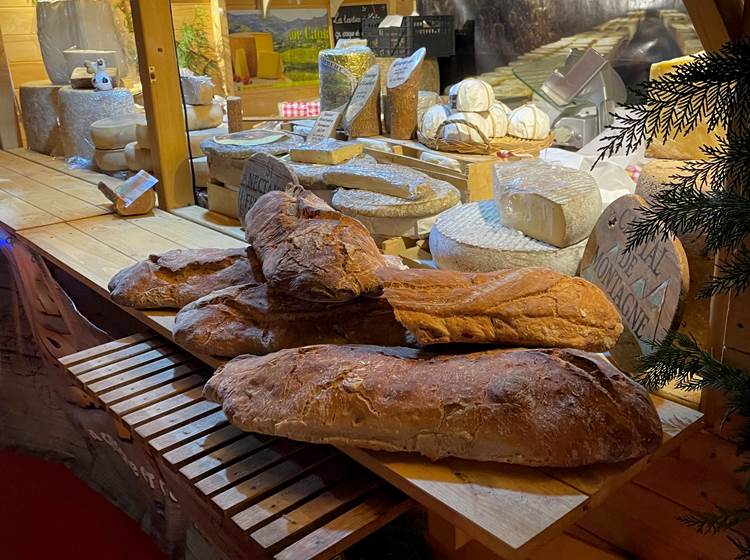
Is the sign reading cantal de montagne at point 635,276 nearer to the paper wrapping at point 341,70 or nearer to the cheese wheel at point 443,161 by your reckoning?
the cheese wheel at point 443,161

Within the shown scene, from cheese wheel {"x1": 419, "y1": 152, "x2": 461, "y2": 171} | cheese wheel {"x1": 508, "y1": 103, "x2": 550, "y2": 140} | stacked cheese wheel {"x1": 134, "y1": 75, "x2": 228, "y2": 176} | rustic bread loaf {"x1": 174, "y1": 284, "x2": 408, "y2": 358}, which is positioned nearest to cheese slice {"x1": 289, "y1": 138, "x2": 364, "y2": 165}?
cheese wheel {"x1": 419, "y1": 152, "x2": 461, "y2": 171}

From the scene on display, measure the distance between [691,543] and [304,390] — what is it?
2.21 feet

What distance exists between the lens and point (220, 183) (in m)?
2.49

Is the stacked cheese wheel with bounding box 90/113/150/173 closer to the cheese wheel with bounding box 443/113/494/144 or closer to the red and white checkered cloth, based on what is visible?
the red and white checkered cloth

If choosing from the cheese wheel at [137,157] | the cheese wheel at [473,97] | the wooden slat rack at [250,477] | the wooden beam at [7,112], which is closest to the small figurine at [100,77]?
the cheese wheel at [137,157]

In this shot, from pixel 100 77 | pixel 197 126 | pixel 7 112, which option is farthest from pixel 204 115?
pixel 7 112

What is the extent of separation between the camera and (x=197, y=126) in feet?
9.99

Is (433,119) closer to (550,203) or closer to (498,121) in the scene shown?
(498,121)

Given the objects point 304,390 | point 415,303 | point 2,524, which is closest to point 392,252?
point 415,303

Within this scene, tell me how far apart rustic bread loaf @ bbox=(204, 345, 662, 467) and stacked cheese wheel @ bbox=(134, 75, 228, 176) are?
6.15 ft

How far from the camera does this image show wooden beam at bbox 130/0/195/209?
2465 mm

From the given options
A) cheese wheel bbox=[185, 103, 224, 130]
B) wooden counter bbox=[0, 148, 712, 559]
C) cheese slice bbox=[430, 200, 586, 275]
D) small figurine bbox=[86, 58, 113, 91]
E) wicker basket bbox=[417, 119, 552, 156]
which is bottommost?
wooden counter bbox=[0, 148, 712, 559]

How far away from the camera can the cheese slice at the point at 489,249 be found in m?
1.43

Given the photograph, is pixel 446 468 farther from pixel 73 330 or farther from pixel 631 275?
pixel 73 330
